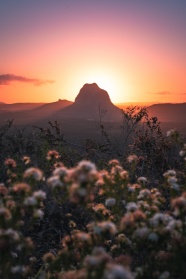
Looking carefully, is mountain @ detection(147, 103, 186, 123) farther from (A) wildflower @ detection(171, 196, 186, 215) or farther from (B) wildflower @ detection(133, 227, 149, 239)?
(B) wildflower @ detection(133, 227, 149, 239)

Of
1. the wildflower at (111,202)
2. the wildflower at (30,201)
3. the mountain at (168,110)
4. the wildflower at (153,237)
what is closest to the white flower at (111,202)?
the wildflower at (111,202)

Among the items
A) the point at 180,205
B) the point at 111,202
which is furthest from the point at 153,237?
the point at 111,202

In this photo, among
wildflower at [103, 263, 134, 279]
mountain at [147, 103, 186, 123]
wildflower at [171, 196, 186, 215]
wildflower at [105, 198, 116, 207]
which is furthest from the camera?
mountain at [147, 103, 186, 123]

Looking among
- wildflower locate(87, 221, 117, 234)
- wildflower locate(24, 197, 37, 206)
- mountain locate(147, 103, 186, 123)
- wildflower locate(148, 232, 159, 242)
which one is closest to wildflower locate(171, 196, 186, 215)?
wildflower locate(148, 232, 159, 242)

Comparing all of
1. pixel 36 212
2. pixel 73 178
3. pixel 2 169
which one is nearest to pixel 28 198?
pixel 36 212

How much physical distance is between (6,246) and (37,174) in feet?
3.22

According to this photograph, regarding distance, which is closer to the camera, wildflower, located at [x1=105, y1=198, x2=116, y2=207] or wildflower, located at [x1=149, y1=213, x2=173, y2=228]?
wildflower, located at [x1=149, y1=213, x2=173, y2=228]

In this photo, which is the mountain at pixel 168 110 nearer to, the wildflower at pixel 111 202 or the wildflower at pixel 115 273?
the wildflower at pixel 111 202

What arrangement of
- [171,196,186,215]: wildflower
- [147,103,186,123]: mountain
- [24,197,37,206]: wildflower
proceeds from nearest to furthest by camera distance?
[24,197,37,206]: wildflower, [171,196,186,215]: wildflower, [147,103,186,123]: mountain

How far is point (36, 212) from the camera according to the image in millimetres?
4238

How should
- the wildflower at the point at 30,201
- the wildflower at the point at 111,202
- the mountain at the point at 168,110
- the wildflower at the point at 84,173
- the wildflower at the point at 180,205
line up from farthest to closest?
the mountain at the point at 168,110 < the wildflower at the point at 111,202 < the wildflower at the point at 180,205 < the wildflower at the point at 30,201 < the wildflower at the point at 84,173

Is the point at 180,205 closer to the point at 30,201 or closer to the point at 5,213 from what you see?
the point at 30,201

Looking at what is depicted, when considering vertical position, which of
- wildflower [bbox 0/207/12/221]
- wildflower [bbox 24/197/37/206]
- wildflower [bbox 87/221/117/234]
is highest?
wildflower [bbox 24/197/37/206]

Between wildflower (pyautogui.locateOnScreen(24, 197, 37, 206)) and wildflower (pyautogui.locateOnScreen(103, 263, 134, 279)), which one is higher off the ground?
wildflower (pyautogui.locateOnScreen(24, 197, 37, 206))
